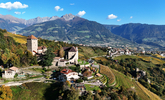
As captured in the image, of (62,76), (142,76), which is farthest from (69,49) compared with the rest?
(142,76)

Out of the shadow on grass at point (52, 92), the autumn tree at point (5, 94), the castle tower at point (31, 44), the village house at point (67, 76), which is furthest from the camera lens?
the castle tower at point (31, 44)

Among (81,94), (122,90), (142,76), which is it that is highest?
(81,94)

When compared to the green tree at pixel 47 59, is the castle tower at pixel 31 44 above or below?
above

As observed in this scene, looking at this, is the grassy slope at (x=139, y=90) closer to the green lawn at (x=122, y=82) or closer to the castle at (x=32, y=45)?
the green lawn at (x=122, y=82)

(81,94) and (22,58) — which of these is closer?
(81,94)

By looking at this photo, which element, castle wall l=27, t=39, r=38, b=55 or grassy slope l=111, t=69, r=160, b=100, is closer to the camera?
grassy slope l=111, t=69, r=160, b=100

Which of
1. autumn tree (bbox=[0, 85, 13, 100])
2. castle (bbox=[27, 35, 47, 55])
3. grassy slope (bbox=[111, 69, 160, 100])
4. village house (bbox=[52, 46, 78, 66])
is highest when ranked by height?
castle (bbox=[27, 35, 47, 55])

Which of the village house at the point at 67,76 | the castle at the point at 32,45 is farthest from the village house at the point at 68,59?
the castle at the point at 32,45

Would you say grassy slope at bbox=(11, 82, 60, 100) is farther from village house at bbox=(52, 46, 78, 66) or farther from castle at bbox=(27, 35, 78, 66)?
castle at bbox=(27, 35, 78, 66)

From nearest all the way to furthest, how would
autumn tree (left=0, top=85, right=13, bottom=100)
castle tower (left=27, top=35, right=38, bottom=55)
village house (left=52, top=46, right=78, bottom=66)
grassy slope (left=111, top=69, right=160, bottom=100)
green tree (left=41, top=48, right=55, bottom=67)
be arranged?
autumn tree (left=0, top=85, right=13, bottom=100) < green tree (left=41, top=48, right=55, bottom=67) < village house (left=52, top=46, right=78, bottom=66) < grassy slope (left=111, top=69, right=160, bottom=100) < castle tower (left=27, top=35, right=38, bottom=55)

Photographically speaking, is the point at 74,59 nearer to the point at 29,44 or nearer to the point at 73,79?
the point at 73,79

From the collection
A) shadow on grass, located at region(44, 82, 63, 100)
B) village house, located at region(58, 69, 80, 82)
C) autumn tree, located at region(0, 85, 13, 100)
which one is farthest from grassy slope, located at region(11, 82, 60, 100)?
village house, located at region(58, 69, 80, 82)
